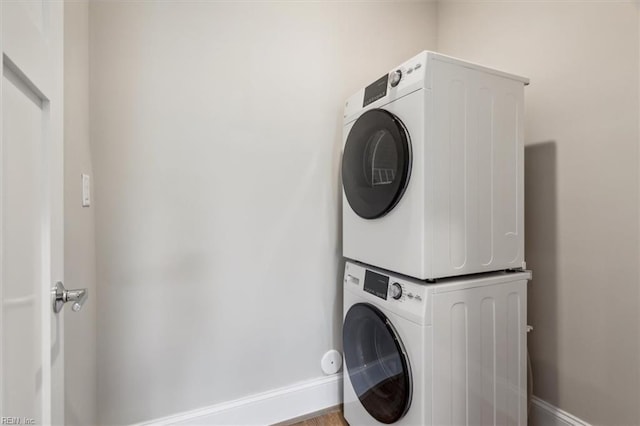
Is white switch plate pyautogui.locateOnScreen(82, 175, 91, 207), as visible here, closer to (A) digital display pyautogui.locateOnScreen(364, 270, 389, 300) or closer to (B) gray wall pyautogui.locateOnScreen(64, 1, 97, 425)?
(B) gray wall pyautogui.locateOnScreen(64, 1, 97, 425)

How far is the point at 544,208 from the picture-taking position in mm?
1404

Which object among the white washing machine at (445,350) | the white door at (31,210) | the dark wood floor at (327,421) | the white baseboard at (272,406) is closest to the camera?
the white door at (31,210)

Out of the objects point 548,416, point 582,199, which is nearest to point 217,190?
point 582,199

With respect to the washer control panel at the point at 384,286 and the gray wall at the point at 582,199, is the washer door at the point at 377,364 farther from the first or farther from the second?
the gray wall at the point at 582,199

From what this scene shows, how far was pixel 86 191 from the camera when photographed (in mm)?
1126

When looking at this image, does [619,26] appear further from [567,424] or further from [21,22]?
[21,22]

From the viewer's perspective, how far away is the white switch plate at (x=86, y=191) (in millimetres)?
1095

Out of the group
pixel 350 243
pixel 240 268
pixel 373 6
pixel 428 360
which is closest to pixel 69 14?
pixel 240 268

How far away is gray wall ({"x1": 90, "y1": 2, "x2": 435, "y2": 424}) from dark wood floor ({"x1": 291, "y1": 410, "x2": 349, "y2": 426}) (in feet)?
0.75

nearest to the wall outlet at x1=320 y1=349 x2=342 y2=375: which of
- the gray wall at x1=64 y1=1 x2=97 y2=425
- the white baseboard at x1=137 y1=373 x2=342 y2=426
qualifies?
the white baseboard at x1=137 y1=373 x2=342 y2=426

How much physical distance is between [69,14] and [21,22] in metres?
0.56

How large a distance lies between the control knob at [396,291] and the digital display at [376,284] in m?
0.04

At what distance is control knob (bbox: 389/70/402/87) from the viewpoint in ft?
A: 3.75

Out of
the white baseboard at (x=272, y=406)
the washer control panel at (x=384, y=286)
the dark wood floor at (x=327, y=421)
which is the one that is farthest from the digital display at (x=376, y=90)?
the dark wood floor at (x=327, y=421)
